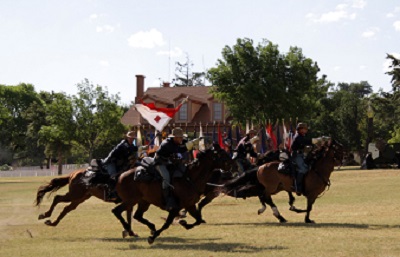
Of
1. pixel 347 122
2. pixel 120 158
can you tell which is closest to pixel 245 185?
pixel 120 158

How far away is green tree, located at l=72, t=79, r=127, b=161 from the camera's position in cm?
7356

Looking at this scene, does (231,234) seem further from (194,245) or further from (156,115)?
(156,115)

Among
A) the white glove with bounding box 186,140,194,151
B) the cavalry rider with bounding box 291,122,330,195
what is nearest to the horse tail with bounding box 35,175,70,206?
the white glove with bounding box 186,140,194,151

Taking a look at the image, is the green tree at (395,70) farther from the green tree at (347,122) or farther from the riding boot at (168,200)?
the riding boot at (168,200)

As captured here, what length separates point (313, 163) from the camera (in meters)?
19.5

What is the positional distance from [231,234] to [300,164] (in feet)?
13.3

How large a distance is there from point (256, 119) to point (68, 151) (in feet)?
133

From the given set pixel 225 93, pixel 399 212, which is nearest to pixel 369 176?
pixel 225 93

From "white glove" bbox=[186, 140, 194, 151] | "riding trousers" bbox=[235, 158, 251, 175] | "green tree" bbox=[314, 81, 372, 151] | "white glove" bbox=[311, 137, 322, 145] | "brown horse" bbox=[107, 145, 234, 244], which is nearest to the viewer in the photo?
"white glove" bbox=[186, 140, 194, 151]

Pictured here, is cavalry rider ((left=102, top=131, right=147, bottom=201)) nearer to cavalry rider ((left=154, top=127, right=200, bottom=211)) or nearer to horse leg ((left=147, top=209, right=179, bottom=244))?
cavalry rider ((left=154, top=127, right=200, bottom=211))

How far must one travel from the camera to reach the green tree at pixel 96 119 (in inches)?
2896

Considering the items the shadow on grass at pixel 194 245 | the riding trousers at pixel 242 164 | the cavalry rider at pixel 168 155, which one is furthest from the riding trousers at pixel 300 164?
the cavalry rider at pixel 168 155

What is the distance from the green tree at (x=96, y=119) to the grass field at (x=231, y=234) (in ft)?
155

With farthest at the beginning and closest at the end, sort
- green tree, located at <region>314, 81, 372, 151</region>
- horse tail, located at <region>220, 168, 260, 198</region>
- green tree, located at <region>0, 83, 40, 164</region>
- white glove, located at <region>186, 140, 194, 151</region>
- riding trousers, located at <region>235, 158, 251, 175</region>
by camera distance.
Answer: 1. green tree, located at <region>0, 83, 40, 164</region>
2. green tree, located at <region>314, 81, 372, 151</region>
3. riding trousers, located at <region>235, 158, 251, 175</region>
4. horse tail, located at <region>220, 168, 260, 198</region>
5. white glove, located at <region>186, 140, 194, 151</region>
